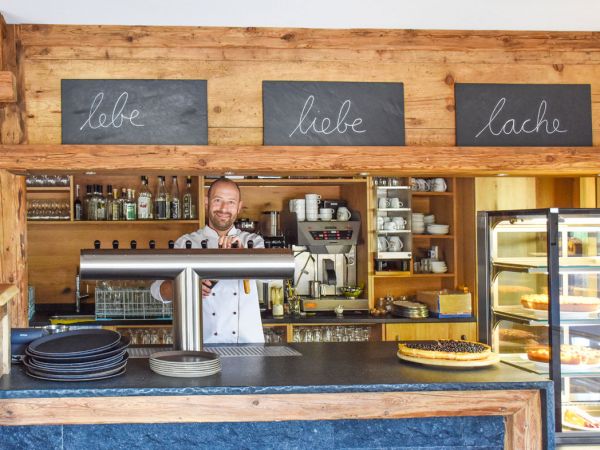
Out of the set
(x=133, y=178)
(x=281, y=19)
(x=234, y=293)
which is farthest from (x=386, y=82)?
(x=133, y=178)

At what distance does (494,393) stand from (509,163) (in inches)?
56.6

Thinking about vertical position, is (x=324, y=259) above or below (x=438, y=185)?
→ below

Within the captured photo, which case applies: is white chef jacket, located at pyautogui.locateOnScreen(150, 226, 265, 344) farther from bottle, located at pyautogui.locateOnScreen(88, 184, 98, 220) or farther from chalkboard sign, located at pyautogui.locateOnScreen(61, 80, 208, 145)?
bottle, located at pyautogui.locateOnScreen(88, 184, 98, 220)

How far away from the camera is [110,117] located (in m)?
3.60

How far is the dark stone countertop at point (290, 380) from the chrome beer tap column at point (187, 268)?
251 mm

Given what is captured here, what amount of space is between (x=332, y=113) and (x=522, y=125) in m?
1.04

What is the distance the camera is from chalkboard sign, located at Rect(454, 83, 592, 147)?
3.86 metres

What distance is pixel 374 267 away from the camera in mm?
6691

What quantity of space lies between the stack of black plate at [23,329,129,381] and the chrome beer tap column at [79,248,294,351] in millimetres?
341

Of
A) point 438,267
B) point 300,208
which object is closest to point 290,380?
point 300,208

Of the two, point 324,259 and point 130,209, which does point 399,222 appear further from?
point 130,209

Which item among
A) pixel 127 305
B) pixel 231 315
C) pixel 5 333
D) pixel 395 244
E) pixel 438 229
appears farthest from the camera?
pixel 438 229

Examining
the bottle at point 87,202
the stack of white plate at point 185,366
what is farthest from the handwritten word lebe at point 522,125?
the bottle at point 87,202

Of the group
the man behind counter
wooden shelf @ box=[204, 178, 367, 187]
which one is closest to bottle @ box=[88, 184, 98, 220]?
wooden shelf @ box=[204, 178, 367, 187]
